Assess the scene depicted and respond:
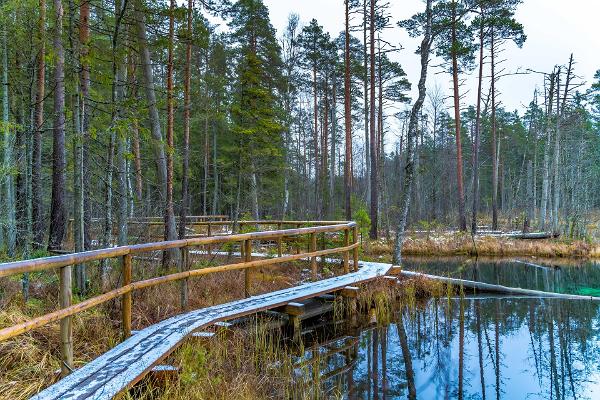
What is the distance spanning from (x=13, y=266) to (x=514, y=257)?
747 inches

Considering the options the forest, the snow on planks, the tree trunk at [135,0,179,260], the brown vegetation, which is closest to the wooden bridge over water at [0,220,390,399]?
the snow on planks

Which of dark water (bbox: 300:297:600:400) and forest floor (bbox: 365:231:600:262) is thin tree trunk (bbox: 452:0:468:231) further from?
dark water (bbox: 300:297:600:400)

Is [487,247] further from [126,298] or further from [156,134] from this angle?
[126,298]

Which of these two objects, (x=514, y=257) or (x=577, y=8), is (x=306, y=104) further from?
(x=514, y=257)

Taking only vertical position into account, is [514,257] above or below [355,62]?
below

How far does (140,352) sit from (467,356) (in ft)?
17.2

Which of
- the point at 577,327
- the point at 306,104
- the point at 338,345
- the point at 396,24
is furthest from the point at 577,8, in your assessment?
the point at 338,345

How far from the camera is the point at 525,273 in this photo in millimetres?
14617

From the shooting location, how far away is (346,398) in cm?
518

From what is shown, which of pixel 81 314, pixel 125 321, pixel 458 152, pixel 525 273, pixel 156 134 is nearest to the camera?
pixel 125 321

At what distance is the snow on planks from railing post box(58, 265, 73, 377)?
16 centimetres

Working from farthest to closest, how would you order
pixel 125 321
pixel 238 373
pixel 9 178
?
pixel 9 178 → pixel 125 321 → pixel 238 373

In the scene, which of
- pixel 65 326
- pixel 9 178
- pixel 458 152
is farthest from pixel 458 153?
pixel 65 326

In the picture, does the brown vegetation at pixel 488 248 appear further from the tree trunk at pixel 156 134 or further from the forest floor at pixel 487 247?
the tree trunk at pixel 156 134
